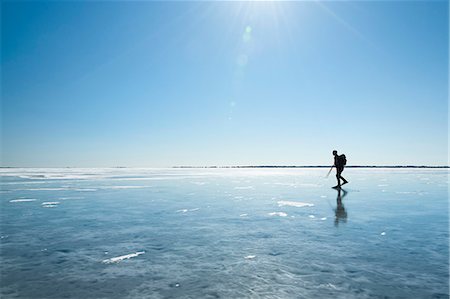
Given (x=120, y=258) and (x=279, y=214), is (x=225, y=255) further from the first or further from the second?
(x=279, y=214)

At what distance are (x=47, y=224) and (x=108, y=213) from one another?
2024mm

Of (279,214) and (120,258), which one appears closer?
(120,258)

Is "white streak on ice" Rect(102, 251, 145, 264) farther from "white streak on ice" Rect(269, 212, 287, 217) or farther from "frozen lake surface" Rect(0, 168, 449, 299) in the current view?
"white streak on ice" Rect(269, 212, 287, 217)

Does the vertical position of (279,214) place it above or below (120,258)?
above

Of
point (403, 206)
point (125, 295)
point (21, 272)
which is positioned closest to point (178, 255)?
point (125, 295)

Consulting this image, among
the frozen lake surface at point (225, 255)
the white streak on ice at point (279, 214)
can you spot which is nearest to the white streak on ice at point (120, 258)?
the frozen lake surface at point (225, 255)

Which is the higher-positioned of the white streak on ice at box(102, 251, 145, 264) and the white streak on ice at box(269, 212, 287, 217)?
the white streak on ice at box(269, 212, 287, 217)

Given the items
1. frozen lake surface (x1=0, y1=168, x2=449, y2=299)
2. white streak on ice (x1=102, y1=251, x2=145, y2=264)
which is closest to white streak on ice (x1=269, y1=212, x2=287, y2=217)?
frozen lake surface (x1=0, y1=168, x2=449, y2=299)

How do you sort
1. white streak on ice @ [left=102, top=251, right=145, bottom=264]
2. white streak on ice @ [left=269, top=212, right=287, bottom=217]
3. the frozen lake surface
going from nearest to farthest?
1. the frozen lake surface
2. white streak on ice @ [left=102, top=251, right=145, bottom=264]
3. white streak on ice @ [left=269, top=212, right=287, bottom=217]

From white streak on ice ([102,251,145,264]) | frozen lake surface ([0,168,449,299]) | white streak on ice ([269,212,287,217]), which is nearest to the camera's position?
frozen lake surface ([0,168,449,299])

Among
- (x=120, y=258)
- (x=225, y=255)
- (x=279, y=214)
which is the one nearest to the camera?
(x=120, y=258)

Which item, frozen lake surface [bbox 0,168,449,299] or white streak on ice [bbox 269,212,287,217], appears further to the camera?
white streak on ice [bbox 269,212,287,217]

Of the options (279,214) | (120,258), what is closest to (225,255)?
(120,258)

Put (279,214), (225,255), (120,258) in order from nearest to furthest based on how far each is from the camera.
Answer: (120,258), (225,255), (279,214)
